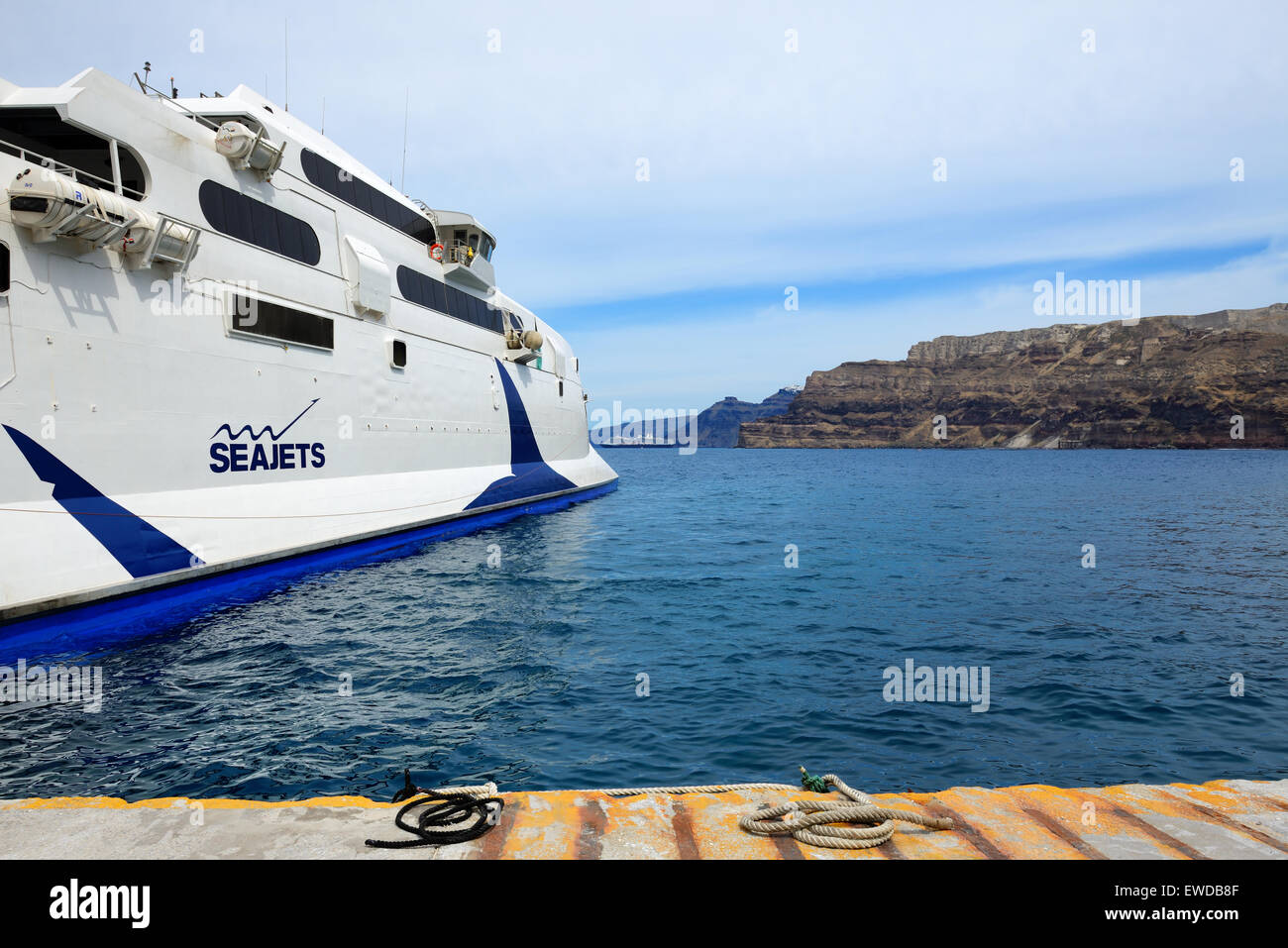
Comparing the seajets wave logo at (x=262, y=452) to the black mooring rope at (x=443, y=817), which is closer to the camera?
the black mooring rope at (x=443, y=817)

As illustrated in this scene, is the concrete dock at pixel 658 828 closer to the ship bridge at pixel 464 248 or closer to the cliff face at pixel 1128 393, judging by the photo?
the ship bridge at pixel 464 248

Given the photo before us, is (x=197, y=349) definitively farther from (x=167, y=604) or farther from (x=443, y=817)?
(x=443, y=817)

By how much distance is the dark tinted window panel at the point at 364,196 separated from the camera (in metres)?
16.4

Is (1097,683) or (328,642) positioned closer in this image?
(1097,683)

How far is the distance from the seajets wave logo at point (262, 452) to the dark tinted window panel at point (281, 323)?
150 centimetres

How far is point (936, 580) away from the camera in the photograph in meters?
15.3

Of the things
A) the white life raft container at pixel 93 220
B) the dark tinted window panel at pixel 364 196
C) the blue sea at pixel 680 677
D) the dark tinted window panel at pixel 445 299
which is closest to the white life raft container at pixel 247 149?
the dark tinted window panel at pixel 364 196

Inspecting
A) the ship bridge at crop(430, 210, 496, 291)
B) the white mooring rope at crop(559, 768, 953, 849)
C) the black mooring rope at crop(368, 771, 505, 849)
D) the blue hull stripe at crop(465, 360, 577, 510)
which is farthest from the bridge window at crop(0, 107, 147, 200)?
the white mooring rope at crop(559, 768, 953, 849)

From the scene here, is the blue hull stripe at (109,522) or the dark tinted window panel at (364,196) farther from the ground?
the dark tinted window panel at (364,196)

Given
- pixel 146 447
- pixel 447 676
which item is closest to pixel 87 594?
pixel 146 447

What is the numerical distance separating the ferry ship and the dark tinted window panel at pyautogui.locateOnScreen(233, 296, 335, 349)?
0.15 ft
